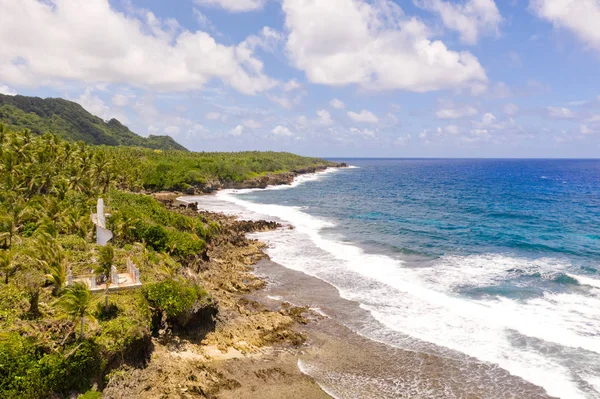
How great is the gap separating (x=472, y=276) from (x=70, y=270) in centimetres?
3095

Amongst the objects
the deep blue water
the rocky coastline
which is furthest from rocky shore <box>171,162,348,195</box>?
the rocky coastline

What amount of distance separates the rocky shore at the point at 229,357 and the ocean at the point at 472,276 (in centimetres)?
506

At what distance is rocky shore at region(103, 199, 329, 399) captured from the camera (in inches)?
721

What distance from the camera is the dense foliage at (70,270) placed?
54.9 ft

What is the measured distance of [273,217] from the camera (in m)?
65.9

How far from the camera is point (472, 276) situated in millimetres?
35094

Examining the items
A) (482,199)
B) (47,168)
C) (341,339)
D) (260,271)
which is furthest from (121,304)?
(482,199)

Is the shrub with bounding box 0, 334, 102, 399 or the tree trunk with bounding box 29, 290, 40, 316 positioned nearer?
the shrub with bounding box 0, 334, 102, 399

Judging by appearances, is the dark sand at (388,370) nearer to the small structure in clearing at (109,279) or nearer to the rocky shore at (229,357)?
the rocky shore at (229,357)

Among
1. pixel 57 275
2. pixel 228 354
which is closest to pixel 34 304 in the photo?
pixel 57 275

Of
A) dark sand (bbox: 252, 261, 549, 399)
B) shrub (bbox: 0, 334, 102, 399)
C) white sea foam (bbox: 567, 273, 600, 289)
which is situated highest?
shrub (bbox: 0, 334, 102, 399)

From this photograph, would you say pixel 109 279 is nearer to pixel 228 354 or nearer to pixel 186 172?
pixel 228 354

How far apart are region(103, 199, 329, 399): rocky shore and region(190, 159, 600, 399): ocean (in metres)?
5.06

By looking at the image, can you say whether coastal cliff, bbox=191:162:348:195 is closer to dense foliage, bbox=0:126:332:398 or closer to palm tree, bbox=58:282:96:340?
dense foliage, bbox=0:126:332:398
